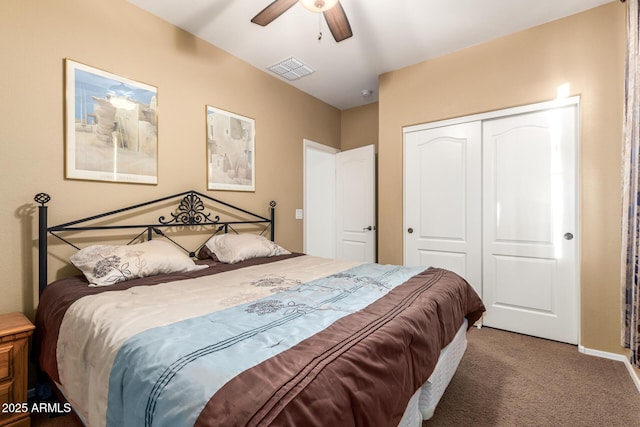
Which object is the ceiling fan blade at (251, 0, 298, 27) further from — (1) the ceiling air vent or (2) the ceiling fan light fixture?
(1) the ceiling air vent

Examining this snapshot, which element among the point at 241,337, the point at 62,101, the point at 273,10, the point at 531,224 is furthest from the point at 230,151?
the point at 531,224

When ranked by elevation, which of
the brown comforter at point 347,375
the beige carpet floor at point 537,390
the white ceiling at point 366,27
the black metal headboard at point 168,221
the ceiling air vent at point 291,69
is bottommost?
the beige carpet floor at point 537,390

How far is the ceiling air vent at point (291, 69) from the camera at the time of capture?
124 inches

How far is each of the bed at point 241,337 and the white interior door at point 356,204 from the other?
1.70 meters

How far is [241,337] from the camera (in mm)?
982

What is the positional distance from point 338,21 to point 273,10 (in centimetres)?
44

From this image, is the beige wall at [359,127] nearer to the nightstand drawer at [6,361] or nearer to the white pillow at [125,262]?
the white pillow at [125,262]

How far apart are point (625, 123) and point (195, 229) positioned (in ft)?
11.5

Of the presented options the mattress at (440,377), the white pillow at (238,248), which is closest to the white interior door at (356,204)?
the white pillow at (238,248)

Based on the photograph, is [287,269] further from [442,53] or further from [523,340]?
[442,53]

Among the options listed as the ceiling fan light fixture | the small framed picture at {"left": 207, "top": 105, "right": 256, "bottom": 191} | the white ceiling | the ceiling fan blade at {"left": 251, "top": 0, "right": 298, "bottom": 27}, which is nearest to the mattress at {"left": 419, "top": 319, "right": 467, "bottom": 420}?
the ceiling fan light fixture

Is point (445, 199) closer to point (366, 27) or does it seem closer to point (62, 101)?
A: point (366, 27)

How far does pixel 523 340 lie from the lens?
2.63 m

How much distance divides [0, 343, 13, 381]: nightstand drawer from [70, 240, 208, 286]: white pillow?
0.43 metres
